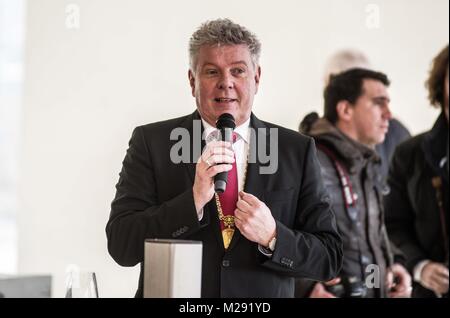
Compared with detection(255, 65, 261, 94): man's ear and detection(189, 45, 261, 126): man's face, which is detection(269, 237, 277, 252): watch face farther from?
detection(255, 65, 261, 94): man's ear

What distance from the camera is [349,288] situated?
3.39 meters

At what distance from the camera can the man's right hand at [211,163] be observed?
6.34 ft

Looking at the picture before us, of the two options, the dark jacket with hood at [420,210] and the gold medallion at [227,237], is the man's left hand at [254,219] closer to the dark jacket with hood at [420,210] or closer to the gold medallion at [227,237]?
the gold medallion at [227,237]

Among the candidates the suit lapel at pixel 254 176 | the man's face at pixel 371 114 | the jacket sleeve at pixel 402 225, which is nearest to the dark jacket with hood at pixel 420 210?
the jacket sleeve at pixel 402 225

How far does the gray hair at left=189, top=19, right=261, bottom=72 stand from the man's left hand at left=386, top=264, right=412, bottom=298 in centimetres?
179

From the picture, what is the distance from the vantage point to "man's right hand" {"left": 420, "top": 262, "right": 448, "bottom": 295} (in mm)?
3791

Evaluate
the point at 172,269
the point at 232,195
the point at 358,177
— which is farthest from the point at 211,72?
the point at 358,177

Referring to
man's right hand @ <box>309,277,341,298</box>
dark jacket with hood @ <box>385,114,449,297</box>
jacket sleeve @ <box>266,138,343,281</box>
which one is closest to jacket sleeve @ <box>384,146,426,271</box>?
dark jacket with hood @ <box>385,114,449,297</box>

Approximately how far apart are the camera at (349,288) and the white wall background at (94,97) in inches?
32.1

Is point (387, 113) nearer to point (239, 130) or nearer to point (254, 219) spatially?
point (239, 130)

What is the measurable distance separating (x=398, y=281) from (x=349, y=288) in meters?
0.52

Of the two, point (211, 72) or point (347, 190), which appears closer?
point (211, 72)
